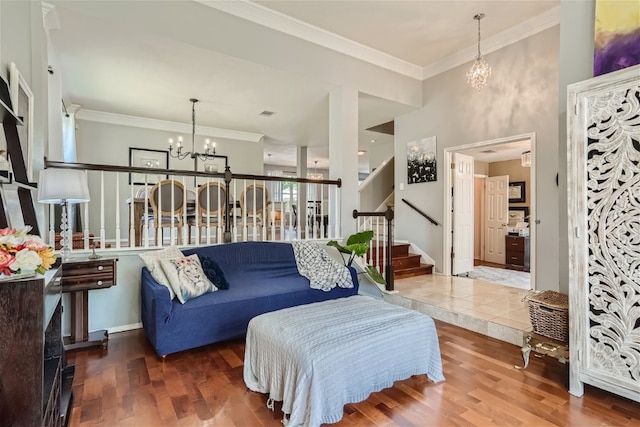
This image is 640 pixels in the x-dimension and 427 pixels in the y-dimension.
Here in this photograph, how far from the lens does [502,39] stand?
4.55 m

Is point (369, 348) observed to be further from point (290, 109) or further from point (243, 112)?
point (243, 112)

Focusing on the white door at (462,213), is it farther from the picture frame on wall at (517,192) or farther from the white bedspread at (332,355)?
the white bedspread at (332,355)

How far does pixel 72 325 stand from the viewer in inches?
112

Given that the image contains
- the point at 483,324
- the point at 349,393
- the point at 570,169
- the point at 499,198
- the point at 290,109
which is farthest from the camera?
the point at 499,198

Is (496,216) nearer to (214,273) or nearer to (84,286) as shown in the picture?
(214,273)

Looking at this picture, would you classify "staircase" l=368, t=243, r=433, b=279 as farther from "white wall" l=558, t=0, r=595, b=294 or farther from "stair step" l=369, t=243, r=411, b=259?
"white wall" l=558, t=0, r=595, b=294

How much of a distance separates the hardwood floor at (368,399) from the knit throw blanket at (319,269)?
116 centimetres

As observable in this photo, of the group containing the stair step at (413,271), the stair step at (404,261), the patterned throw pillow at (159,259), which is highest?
the patterned throw pillow at (159,259)

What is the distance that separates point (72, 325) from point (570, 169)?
4.03 m

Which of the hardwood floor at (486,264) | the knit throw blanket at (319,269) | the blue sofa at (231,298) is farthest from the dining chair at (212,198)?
the hardwood floor at (486,264)

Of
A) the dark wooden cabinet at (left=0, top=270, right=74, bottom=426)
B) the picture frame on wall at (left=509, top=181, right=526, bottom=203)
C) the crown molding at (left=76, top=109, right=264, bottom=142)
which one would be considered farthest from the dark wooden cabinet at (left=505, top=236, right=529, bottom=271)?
the dark wooden cabinet at (left=0, top=270, right=74, bottom=426)

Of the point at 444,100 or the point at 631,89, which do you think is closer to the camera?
the point at 631,89

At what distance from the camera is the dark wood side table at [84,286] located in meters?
2.72

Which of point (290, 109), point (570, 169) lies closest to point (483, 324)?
point (570, 169)
